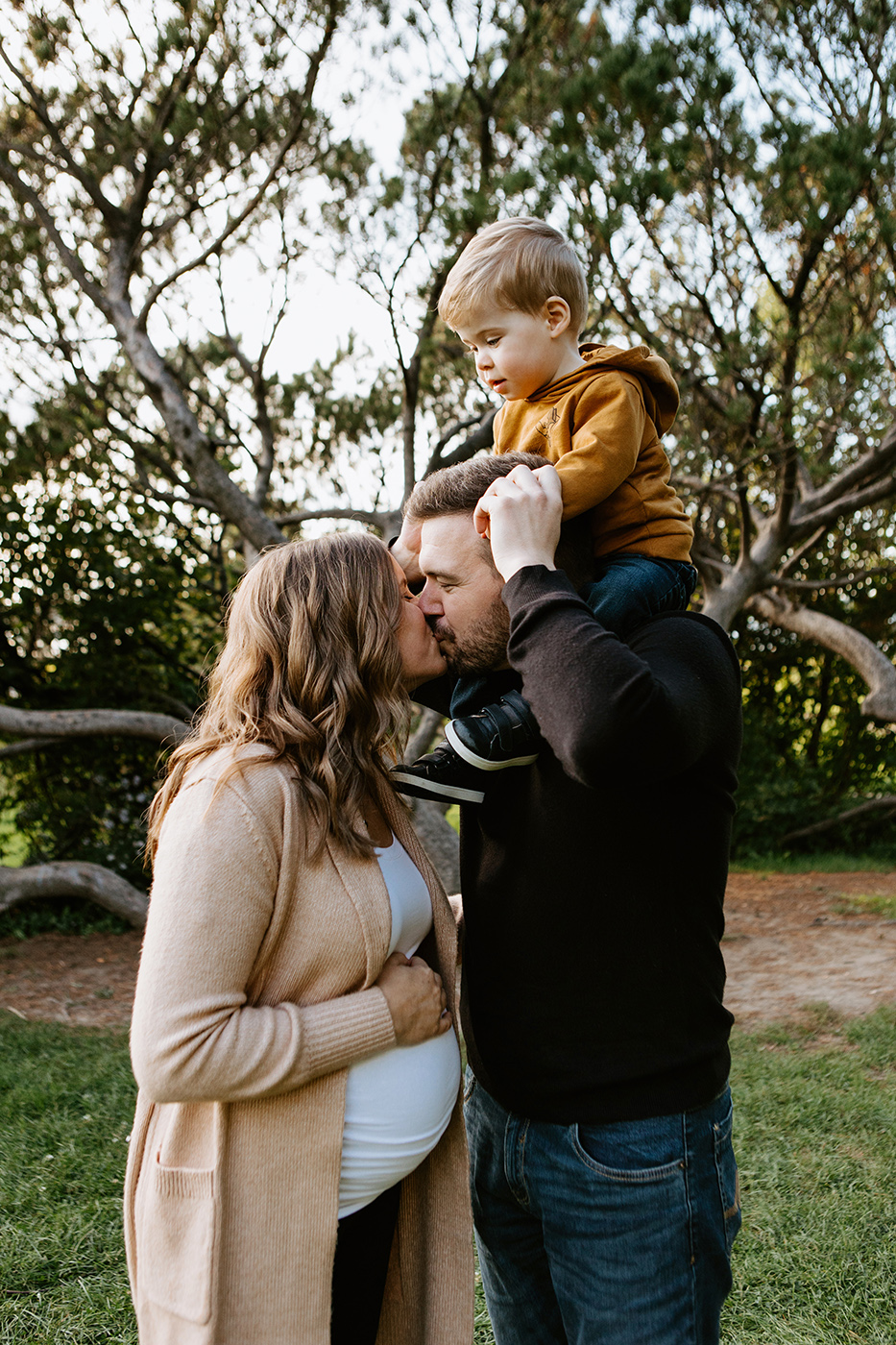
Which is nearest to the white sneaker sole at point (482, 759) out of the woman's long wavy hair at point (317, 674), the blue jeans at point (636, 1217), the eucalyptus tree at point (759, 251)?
the woman's long wavy hair at point (317, 674)

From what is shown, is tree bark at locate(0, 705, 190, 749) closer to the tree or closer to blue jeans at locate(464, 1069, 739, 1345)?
the tree

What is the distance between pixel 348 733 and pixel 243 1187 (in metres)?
0.71

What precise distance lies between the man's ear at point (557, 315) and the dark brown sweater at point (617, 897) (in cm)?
110

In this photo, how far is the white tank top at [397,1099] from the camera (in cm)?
151

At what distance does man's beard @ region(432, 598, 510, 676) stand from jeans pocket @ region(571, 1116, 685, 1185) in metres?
0.81

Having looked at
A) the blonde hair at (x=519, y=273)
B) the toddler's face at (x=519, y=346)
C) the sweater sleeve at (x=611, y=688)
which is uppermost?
the blonde hair at (x=519, y=273)

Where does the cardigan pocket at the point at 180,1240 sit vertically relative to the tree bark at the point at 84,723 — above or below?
below

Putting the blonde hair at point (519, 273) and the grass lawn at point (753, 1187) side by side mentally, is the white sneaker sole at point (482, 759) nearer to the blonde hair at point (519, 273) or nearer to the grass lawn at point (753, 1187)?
the blonde hair at point (519, 273)

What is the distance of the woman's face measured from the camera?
→ 1.73m

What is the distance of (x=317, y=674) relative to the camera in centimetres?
160

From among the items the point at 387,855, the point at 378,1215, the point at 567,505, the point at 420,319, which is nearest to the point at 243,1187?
the point at 378,1215

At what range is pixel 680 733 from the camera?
Result: 1329 millimetres

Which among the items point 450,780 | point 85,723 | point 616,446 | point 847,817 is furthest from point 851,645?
point 450,780

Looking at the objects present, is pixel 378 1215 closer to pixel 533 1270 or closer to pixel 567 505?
pixel 533 1270
